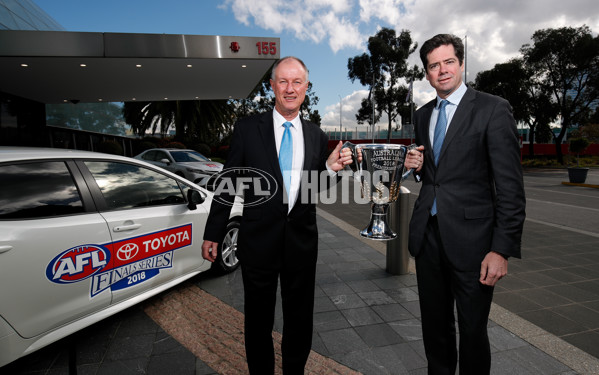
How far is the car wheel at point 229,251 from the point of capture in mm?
3809

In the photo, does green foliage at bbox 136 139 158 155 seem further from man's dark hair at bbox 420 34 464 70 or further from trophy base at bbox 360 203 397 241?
man's dark hair at bbox 420 34 464 70

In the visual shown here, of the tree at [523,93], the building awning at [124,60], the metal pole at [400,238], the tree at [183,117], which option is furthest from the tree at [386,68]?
the metal pole at [400,238]

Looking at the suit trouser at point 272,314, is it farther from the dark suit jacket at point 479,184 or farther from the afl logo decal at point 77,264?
the afl logo decal at point 77,264

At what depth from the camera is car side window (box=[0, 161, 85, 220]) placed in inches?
79.4

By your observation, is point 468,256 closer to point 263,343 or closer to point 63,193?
point 263,343

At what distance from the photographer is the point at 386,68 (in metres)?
39.4

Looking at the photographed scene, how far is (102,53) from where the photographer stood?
33.1ft

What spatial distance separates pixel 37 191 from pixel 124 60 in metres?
10.3

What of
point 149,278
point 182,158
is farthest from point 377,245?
point 182,158

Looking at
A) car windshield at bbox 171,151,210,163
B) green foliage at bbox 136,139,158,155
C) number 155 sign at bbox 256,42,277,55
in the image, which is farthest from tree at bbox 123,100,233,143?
number 155 sign at bbox 256,42,277,55

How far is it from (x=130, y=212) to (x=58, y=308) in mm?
806

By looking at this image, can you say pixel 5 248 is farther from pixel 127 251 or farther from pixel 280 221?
pixel 280 221

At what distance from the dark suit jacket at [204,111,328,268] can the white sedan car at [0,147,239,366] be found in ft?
3.52

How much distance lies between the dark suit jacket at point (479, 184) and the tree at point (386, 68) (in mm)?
39799
